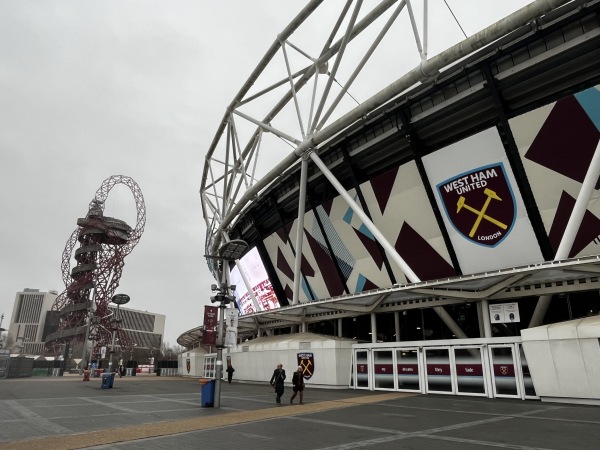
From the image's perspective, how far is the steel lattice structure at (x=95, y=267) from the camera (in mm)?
79312

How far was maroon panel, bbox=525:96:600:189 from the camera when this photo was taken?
54.5ft

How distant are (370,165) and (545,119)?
9.98 metres

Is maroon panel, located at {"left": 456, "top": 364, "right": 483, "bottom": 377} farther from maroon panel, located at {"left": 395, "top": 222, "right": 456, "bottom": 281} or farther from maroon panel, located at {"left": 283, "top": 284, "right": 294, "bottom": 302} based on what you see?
maroon panel, located at {"left": 283, "top": 284, "right": 294, "bottom": 302}

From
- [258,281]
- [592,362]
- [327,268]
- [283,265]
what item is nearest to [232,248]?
[327,268]

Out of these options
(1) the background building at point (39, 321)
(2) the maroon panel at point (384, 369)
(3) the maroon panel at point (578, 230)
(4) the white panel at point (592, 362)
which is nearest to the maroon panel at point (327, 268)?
(2) the maroon panel at point (384, 369)

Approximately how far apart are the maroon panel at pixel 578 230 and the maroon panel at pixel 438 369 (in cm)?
755

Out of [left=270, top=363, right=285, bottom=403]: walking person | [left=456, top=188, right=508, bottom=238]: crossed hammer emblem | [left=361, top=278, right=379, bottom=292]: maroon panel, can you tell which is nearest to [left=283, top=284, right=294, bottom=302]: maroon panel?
[left=361, top=278, right=379, bottom=292]: maroon panel

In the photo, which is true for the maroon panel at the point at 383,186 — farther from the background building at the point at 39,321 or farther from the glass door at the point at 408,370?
the background building at the point at 39,321

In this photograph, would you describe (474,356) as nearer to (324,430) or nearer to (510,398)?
(510,398)

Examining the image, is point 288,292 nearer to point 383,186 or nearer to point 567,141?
point 383,186

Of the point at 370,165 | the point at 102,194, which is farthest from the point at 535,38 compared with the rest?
the point at 102,194

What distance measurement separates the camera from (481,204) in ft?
65.2

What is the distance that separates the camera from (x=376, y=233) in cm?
2114

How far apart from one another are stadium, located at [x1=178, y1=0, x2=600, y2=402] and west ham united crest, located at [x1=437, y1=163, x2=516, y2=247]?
63 millimetres
